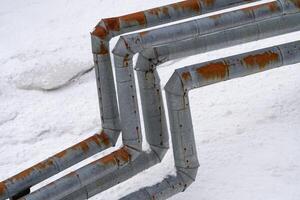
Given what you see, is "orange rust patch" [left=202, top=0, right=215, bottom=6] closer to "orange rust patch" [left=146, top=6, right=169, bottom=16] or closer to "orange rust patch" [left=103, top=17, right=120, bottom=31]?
"orange rust patch" [left=146, top=6, right=169, bottom=16]

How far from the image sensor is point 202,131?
5281mm

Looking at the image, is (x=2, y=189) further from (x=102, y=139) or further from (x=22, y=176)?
(x=102, y=139)

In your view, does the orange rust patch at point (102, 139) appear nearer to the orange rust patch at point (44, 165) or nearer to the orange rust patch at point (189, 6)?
the orange rust patch at point (44, 165)

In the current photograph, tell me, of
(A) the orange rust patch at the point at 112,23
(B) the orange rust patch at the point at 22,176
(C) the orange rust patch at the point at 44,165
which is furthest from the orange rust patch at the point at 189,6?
(B) the orange rust patch at the point at 22,176

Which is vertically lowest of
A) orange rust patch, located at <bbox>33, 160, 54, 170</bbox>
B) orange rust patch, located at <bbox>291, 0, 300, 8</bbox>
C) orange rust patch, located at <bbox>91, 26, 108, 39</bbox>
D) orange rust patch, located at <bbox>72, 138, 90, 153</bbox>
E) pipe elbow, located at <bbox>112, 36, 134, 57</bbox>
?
orange rust patch, located at <bbox>33, 160, 54, 170</bbox>

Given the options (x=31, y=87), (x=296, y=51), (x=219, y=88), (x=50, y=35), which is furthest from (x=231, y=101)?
(x=50, y=35)

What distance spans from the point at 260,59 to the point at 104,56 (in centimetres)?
136

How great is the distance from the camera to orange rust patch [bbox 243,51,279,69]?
13.2ft

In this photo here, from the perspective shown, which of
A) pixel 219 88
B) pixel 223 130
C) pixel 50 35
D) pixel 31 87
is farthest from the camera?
pixel 50 35

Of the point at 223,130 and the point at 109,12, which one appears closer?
the point at 223,130

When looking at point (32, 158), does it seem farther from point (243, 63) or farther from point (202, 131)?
point (243, 63)

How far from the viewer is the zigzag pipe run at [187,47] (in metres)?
4.14

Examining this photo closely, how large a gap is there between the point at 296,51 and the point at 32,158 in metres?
3.22

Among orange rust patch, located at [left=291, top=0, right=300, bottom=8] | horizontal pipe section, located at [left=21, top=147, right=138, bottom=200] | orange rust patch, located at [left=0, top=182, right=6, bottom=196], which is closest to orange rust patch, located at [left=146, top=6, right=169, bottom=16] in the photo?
orange rust patch, located at [left=291, top=0, right=300, bottom=8]
